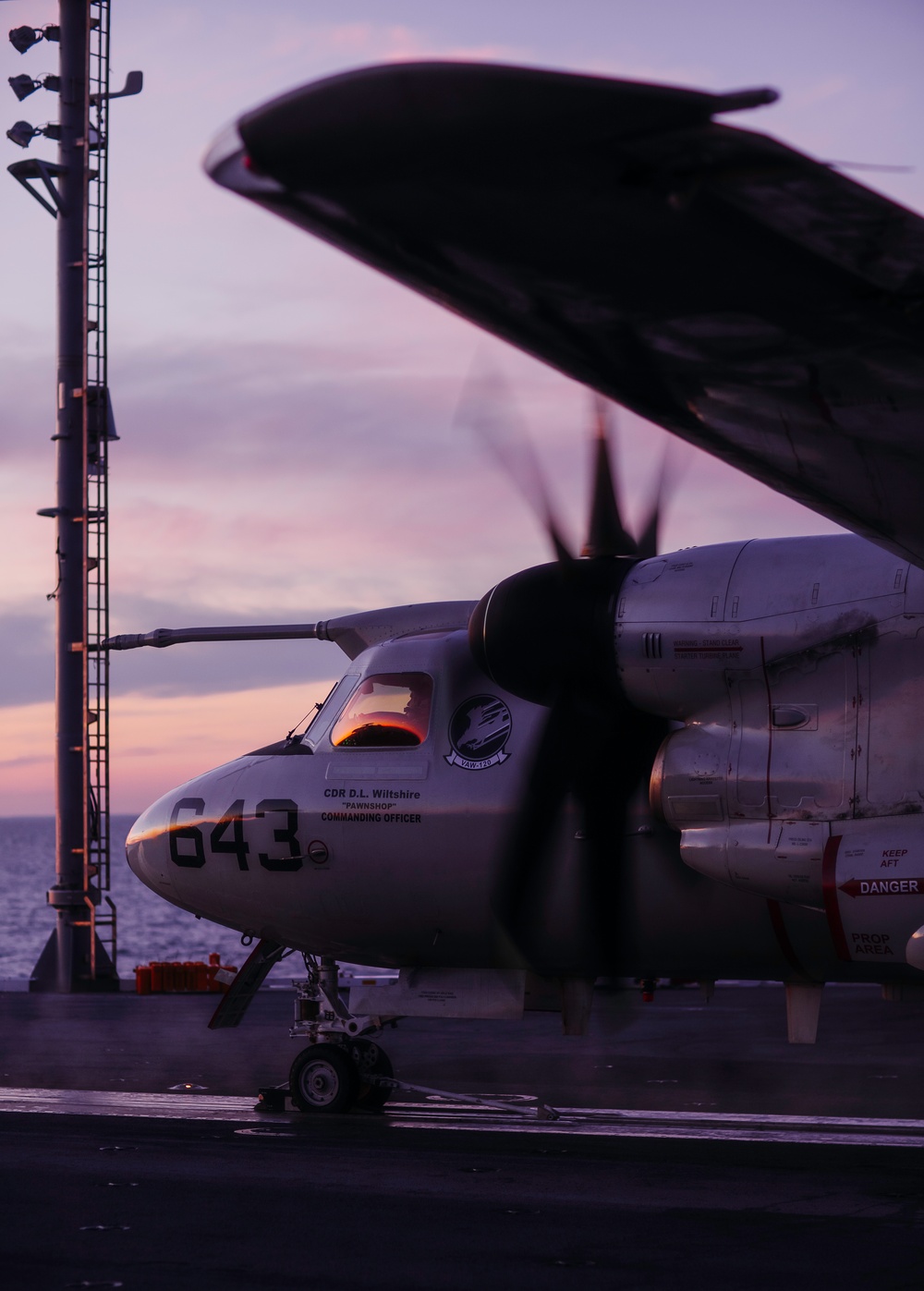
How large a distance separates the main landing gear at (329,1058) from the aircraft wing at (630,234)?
9064mm

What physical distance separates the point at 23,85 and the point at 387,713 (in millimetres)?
24709

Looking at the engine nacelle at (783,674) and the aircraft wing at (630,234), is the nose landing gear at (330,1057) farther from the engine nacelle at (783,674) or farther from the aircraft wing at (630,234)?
the aircraft wing at (630,234)

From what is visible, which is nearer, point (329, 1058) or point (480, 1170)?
point (480, 1170)

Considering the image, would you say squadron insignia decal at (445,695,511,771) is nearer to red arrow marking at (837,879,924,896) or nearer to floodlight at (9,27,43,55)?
red arrow marking at (837,879,924,896)

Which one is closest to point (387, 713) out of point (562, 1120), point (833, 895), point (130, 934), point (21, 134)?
point (562, 1120)

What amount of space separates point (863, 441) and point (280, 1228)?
20.5 feet

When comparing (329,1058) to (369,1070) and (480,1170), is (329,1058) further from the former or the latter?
(480,1170)

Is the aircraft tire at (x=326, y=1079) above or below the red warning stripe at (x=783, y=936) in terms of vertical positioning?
below

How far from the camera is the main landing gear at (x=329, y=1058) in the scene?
15.3 meters

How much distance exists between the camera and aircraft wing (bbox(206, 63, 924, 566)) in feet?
17.4

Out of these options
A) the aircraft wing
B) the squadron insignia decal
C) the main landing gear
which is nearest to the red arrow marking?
the squadron insignia decal

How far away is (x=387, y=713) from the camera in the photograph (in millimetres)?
15070

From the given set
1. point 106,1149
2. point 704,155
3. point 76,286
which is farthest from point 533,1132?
point 76,286

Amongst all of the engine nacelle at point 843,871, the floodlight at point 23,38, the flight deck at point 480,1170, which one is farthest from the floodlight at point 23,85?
the engine nacelle at point 843,871
